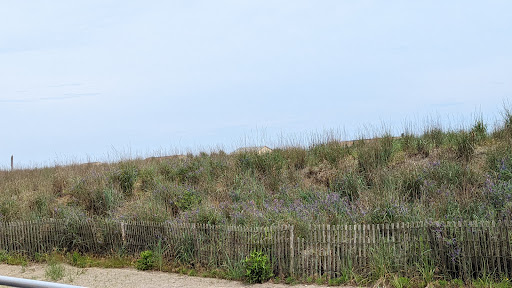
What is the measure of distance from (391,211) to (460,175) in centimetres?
354

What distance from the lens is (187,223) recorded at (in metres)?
12.9

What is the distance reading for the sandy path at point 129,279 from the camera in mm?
11133

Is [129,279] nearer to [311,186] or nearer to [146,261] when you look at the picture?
[146,261]

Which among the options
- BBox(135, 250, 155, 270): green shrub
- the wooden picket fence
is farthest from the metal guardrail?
BBox(135, 250, 155, 270): green shrub

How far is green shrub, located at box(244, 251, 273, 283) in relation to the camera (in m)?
11.1

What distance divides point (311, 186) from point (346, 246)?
5304mm

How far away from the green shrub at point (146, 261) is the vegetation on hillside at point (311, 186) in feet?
4.40

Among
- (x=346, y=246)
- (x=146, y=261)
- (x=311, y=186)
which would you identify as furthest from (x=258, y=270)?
(x=311, y=186)

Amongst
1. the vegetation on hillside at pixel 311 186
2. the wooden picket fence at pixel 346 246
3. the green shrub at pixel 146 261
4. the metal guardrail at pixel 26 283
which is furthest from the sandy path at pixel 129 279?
the metal guardrail at pixel 26 283

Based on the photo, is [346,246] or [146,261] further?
[146,261]

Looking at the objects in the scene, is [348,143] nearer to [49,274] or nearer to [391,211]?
[391,211]

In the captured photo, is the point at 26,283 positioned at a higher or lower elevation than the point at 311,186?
lower

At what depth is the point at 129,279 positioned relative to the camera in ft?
38.7

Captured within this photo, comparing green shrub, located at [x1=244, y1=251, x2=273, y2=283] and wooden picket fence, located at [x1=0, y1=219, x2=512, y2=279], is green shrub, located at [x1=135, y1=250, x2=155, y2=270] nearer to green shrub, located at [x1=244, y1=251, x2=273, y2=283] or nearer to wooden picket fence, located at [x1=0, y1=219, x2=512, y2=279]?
wooden picket fence, located at [x1=0, y1=219, x2=512, y2=279]
